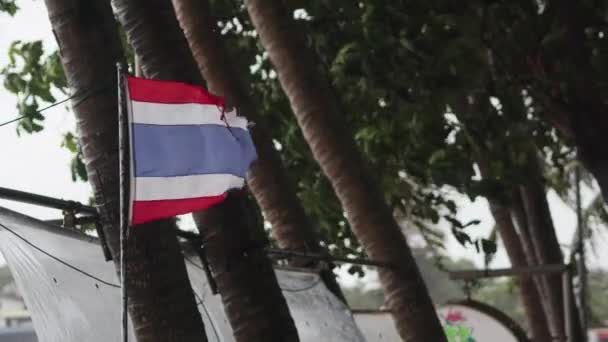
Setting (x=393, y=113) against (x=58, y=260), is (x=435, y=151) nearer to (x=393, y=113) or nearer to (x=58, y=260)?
(x=393, y=113)

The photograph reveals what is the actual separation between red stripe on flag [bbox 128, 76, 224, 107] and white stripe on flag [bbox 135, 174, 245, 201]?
1.07ft

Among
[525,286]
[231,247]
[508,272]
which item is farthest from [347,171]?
[525,286]

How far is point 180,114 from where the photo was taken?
16.5ft

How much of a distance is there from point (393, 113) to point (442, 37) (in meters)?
1.26

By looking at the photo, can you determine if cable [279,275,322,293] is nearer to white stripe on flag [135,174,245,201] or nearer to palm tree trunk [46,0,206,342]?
white stripe on flag [135,174,245,201]

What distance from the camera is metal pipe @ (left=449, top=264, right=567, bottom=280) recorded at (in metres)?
10.4

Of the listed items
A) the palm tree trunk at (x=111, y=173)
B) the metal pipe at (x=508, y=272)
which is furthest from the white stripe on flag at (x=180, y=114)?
the metal pipe at (x=508, y=272)

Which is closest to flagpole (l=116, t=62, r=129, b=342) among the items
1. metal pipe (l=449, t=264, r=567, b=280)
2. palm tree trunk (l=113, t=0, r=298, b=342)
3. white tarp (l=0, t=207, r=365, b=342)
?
white tarp (l=0, t=207, r=365, b=342)

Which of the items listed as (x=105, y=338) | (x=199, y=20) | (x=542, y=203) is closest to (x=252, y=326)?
(x=105, y=338)

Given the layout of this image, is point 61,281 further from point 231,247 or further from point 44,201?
point 231,247

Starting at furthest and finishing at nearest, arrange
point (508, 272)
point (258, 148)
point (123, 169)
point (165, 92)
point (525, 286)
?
point (525, 286) → point (508, 272) → point (258, 148) → point (165, 92) → point (123, 169)

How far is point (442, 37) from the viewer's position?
336 inches

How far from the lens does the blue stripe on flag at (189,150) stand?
15.4 feet

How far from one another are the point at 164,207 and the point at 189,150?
0.34 metres
